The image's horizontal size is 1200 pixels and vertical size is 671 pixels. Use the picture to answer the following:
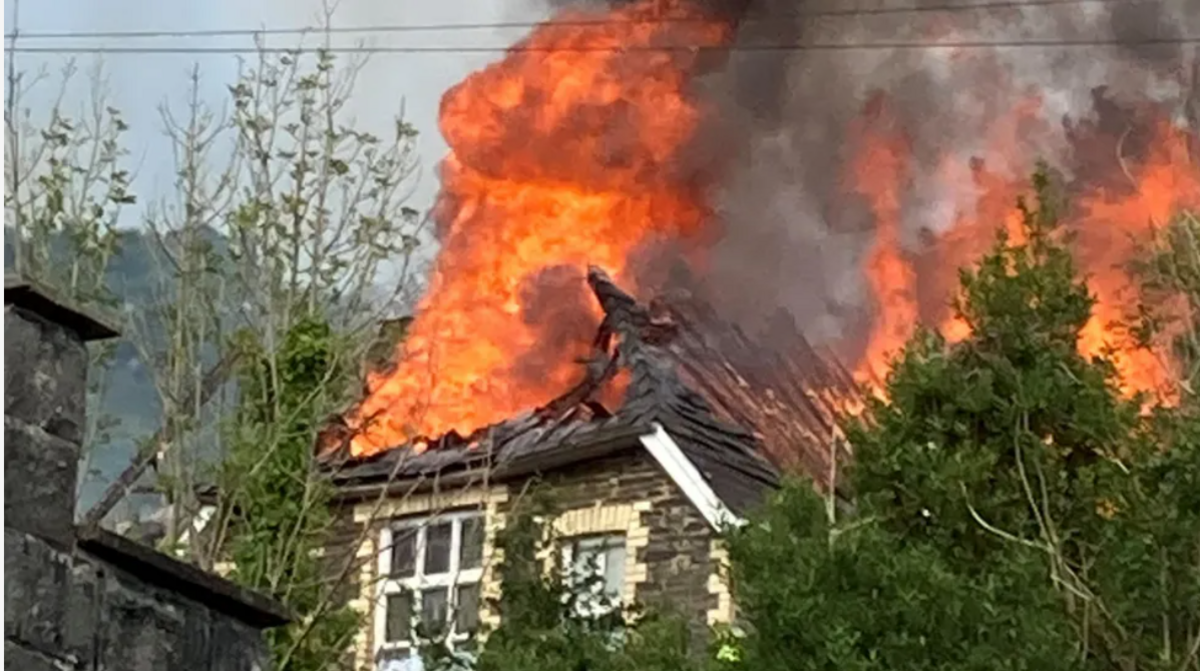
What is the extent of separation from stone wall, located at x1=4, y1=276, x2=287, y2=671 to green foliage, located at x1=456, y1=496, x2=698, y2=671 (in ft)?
16.8

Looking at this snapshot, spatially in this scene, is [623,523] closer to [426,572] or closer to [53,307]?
[426,572]

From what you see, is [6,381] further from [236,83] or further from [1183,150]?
[1183,150]

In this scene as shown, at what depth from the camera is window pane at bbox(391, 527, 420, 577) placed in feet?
61.7

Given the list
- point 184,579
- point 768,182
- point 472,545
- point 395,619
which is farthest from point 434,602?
point 184,579

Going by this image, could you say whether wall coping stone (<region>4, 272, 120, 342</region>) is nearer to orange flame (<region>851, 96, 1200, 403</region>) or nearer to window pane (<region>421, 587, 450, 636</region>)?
window pane (<region>421, 587, 450, 636</region>)

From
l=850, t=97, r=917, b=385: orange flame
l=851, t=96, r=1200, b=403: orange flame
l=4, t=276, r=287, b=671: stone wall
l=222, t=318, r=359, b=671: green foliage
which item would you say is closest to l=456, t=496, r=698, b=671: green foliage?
l=222, t=318, r=359, b=671: green foliage

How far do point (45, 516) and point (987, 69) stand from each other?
1021 inches

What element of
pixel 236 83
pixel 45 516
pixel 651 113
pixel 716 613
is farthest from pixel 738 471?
pixel 45 516

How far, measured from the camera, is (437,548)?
19.0 metres

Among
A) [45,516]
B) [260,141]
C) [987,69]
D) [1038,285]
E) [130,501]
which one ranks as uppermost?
[987,69]

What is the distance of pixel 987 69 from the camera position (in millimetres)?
29516

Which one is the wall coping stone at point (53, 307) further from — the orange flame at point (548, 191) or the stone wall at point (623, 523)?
the orange flame at point (548, 191)

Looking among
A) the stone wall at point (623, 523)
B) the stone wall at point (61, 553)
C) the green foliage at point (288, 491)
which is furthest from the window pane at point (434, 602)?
the stone wall at point (61, 553)

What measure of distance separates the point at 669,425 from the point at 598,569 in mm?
3915
